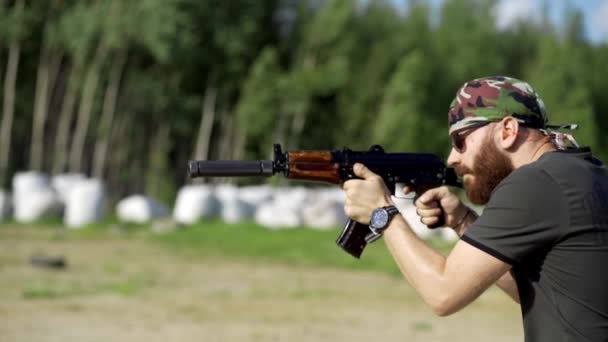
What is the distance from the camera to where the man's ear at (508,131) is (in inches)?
110

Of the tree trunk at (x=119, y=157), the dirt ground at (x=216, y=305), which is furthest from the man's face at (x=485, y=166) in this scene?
the tree trunk at (x=119, y=157)

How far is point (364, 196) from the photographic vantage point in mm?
2957

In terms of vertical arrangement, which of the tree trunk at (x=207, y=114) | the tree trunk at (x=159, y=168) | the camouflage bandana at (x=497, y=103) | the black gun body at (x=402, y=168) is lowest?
the tree trunk at (x=159, y=168)

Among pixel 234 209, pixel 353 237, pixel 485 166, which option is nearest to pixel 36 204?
pixel 234 209

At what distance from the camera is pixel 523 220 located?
263cm

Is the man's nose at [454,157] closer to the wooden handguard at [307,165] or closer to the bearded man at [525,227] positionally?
the bearded man at [525,227]

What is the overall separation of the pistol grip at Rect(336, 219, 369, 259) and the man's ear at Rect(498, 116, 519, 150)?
637mm

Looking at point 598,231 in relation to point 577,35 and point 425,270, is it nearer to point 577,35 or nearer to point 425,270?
point 425,270

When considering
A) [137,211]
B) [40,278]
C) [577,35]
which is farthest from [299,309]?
[577,35]

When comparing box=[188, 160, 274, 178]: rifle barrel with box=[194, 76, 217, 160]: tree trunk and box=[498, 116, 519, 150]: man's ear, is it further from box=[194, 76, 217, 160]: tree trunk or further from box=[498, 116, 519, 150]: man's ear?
box=[194, 76, 217, 160]: tree trunk

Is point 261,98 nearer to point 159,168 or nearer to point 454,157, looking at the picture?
point 159,168

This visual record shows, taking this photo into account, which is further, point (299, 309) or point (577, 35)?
point (577, 35)

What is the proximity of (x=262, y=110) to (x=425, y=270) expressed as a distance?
38.0 m

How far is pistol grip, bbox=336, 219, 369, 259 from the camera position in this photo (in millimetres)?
3258
